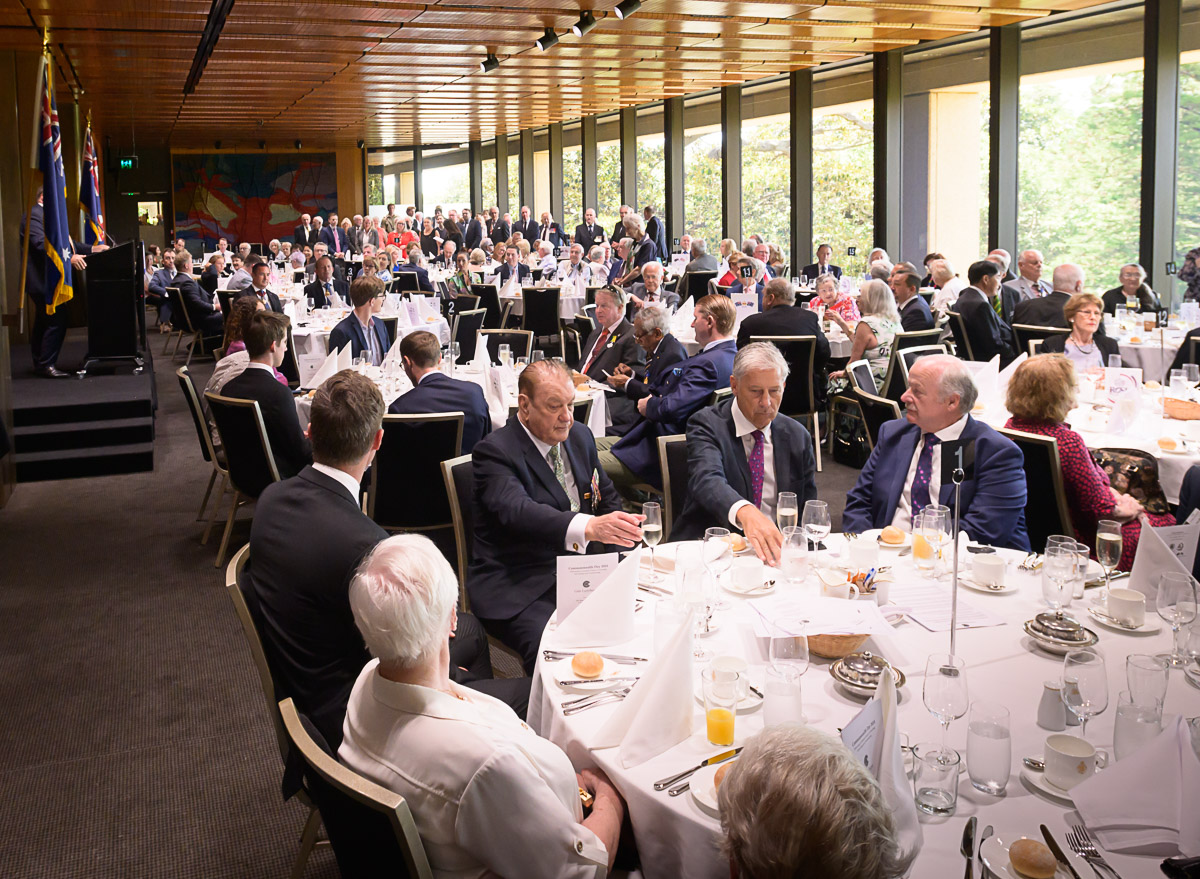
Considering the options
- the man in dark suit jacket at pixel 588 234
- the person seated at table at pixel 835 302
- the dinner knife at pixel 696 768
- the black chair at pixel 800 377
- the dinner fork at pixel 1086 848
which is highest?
the man in dark suit jacket at pixel 588 234

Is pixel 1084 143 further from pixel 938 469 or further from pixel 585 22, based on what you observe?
pixel 938 469

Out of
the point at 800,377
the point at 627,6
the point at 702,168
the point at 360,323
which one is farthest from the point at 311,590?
the point at 702,168

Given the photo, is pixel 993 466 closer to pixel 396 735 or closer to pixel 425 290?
pixel 396 735

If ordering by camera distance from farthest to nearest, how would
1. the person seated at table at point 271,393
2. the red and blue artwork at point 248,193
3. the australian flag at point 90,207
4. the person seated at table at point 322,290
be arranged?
the red and blue artwork at point 248,193 → the australian flag at point 90,207 → the person seated at table at point 322,290 → the person seated at table at point 271,393

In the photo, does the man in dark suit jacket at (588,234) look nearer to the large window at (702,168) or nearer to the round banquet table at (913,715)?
the large window at (702,168)

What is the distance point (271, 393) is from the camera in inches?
208

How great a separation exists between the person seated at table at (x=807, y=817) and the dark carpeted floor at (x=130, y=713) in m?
1.99

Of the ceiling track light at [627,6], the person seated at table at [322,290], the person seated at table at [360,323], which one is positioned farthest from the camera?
the person seated at table at [322,290]

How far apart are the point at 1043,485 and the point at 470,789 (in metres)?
2.77

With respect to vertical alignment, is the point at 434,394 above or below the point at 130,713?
above

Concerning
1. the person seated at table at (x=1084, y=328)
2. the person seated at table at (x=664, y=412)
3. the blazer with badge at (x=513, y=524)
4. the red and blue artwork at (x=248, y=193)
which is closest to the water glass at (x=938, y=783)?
Result: the blazer with badge at (x=513, y=524)

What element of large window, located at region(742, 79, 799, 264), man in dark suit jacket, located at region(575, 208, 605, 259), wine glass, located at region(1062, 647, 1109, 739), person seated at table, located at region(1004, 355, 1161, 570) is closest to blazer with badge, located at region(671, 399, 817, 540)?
person seated at table, located at region(1004, 355, 1161, 570)

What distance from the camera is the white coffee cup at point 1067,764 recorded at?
1.80m

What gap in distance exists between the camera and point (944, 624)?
2535 mm
